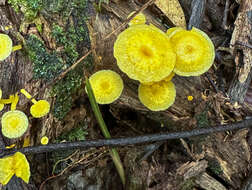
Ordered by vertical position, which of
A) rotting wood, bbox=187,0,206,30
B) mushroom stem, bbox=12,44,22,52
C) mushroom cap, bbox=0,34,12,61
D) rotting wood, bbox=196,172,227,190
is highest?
mushroom cap, bbox=0,34,12,61

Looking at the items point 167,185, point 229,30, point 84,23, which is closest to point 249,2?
point 229,30

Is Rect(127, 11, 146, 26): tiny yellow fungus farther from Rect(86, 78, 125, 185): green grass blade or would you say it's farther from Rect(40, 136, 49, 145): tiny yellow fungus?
Rect(40, 136, 49, 145): tiny yellow fungus

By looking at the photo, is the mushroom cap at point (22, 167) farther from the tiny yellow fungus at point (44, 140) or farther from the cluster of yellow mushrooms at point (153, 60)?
the cluster of yellow mushrooms at point (153, 60)

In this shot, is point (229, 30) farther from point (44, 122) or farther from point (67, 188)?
point (67, 188)

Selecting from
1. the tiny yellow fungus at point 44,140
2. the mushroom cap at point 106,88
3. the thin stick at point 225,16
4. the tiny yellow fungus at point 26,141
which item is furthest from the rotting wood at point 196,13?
the tiny yellow fungus at point 26,141

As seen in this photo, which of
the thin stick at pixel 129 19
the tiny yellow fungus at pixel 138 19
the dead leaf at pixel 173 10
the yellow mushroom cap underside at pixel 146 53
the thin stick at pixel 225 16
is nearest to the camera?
the yellow mushroom cap underside at pixel 146 53

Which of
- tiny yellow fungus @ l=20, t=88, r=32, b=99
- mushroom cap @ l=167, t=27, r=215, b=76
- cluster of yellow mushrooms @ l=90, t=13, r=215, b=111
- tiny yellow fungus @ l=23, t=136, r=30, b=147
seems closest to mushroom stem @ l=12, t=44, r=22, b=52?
tiny yellow fungus @ l=20, t=88, r=32, b=99

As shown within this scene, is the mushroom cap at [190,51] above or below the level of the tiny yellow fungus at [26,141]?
above
